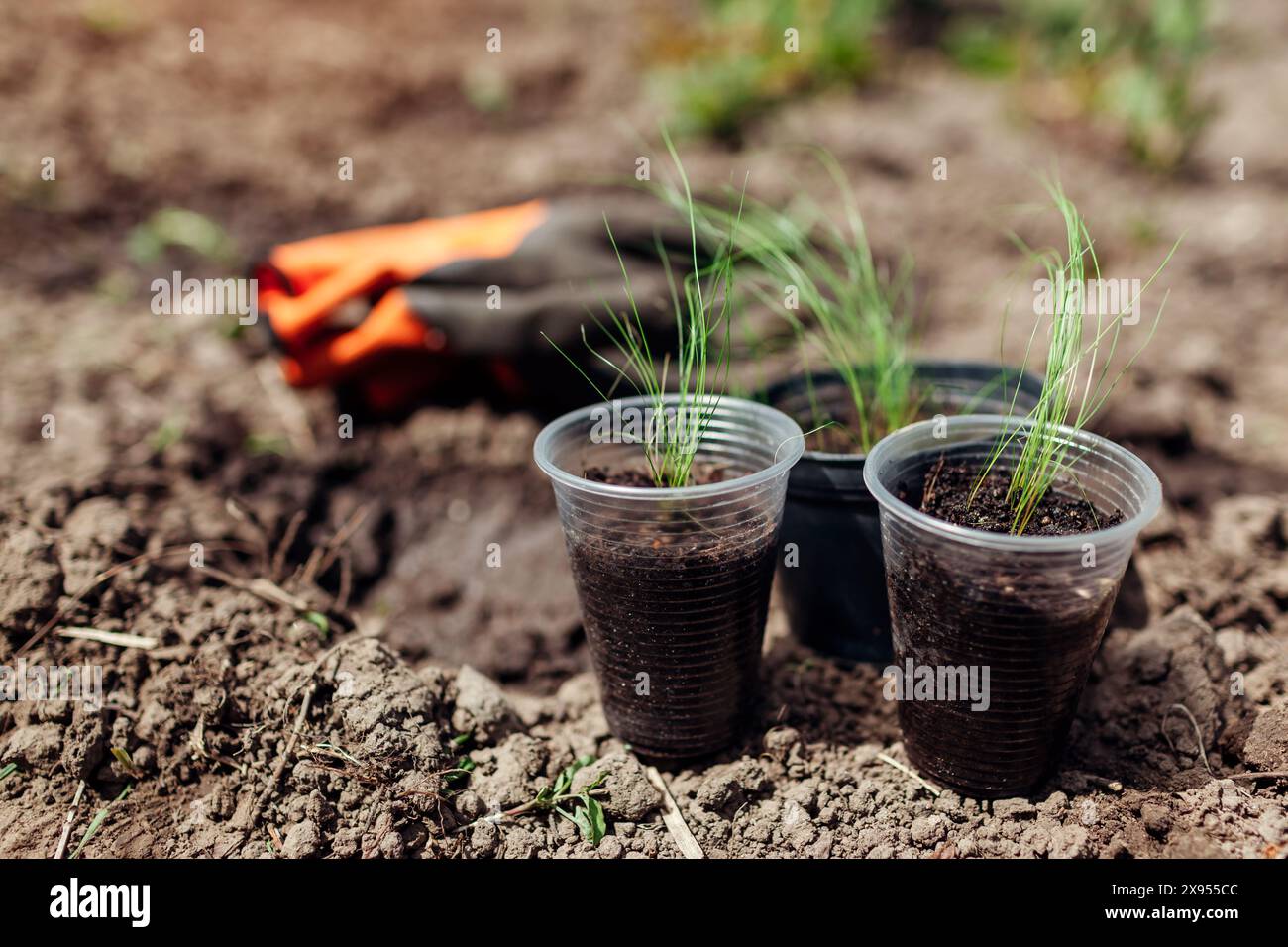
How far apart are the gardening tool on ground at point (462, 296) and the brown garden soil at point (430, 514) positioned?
18 centimetres

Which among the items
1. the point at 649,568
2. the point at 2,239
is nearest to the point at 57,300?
the point at 2,239

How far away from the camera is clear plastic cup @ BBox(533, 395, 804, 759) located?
186 cm

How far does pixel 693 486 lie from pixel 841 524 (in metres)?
0.43

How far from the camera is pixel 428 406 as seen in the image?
3348 millimetres

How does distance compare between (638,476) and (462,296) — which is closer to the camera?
(638,476)

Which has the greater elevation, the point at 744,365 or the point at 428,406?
the point at 744,365

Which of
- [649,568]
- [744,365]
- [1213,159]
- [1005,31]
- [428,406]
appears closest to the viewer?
[649,568]

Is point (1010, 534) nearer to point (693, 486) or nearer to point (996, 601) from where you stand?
point (996, 601)

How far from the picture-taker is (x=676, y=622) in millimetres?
1937

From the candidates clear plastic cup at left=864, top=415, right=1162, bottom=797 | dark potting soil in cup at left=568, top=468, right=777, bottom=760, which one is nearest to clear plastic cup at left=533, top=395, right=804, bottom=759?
dark potting soil in cup at left=568, top=468, right=777, bottom=760

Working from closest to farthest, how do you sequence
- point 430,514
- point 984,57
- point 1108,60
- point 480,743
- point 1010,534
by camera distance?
point 1010,534, point 480,743, point 430,514, point 1108,60, point 984,57

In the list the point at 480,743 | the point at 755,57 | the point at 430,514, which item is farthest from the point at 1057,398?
the point at 755,57

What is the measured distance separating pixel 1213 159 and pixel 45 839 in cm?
586

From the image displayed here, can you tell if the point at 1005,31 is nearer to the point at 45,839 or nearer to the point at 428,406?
the point at 428,406
